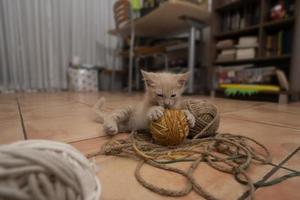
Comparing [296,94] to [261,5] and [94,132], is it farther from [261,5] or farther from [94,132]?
[94,132]

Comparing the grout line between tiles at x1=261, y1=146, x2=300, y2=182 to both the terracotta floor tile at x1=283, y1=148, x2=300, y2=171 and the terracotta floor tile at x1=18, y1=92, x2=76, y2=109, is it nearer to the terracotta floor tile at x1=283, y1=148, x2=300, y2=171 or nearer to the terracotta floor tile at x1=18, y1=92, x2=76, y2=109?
the terracotta floor tile at x1=283, y1=148, x2=300, y2=171

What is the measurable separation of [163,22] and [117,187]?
95.1 inches

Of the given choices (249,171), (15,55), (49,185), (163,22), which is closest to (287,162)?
(249,171)

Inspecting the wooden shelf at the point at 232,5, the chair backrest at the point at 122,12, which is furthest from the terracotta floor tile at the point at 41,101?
the wooden shelf at the point at 232,5

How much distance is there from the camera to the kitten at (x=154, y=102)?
62 cm

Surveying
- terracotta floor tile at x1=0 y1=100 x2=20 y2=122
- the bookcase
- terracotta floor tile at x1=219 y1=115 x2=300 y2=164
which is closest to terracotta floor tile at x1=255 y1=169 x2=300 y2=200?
terracotta floor tile at x1=219 y1=115 x2=300 y2=164

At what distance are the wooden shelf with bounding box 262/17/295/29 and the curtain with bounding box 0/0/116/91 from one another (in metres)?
2.29

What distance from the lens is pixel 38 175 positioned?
218 mm

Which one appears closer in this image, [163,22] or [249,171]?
[249,171]

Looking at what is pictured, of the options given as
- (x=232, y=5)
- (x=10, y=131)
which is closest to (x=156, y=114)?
(x=10, y=131)

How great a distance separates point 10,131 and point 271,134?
2.89 ft

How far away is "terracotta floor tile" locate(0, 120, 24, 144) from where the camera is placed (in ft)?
2.11

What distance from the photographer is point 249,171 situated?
432mm

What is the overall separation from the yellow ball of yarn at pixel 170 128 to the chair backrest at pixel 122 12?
221cm
